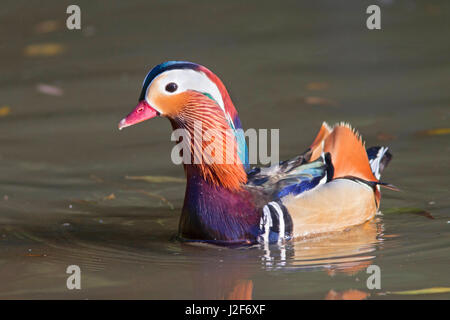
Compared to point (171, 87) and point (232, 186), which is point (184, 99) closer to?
point (171, 87)

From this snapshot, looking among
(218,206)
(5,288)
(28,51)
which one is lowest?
(5,288)

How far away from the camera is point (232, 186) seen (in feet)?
18.5

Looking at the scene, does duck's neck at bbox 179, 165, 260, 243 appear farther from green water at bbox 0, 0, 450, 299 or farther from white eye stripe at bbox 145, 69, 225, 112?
white eye stripe at bbox 145, 69, 225, 112

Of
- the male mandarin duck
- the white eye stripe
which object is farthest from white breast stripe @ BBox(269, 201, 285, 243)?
the white eye stripe

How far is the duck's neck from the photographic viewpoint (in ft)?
18.3

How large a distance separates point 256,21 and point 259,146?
3.69 metres

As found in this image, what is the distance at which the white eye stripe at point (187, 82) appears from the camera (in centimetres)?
539

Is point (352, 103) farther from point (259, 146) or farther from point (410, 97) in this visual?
point (259, 146)

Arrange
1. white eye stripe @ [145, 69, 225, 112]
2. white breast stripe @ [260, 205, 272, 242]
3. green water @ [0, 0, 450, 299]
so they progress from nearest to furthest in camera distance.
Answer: green water @ [0, 0, 450, 299], white eye stripe @ [145, 69, 225, 112], white breast stripe @ [260, 205, 272, 242]

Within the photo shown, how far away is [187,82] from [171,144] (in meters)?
2.62

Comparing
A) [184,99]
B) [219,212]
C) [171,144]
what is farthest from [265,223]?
[171,144]

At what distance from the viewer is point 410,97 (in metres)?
9.03

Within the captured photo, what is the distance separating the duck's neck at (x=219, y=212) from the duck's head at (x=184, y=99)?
34 centimetres

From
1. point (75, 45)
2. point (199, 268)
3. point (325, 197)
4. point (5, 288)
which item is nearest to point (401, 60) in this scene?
point (75, 45)
